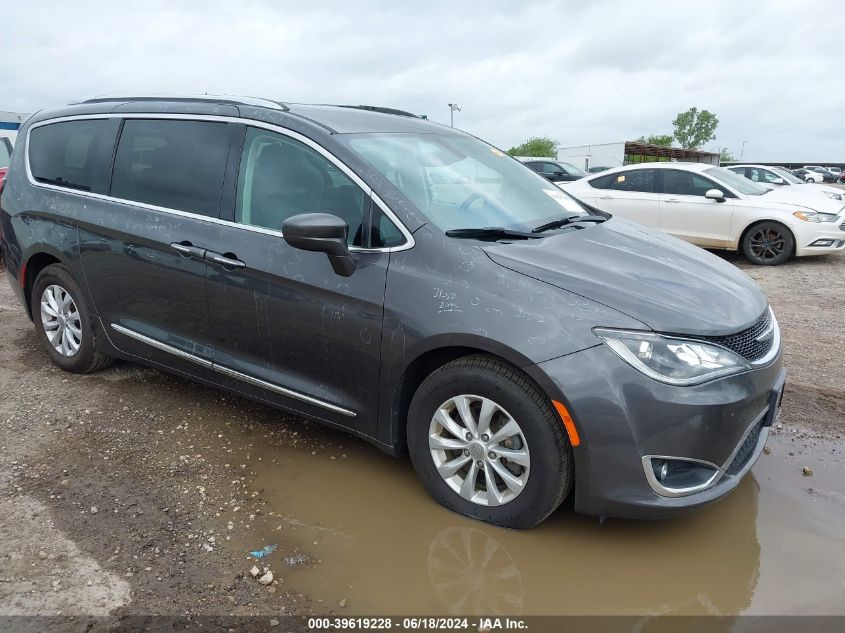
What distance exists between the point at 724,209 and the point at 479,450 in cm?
781

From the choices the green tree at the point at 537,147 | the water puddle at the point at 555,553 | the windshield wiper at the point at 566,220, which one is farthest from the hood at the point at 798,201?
the green tree at the point at 537,147

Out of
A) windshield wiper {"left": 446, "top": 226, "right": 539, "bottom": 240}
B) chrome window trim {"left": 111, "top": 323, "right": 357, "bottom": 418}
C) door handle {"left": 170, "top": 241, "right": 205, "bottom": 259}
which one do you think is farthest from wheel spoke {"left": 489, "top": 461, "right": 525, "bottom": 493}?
door handle {"left": 170, "top": 241, "right": 205, "bottom": 259}

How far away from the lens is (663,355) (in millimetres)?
2479

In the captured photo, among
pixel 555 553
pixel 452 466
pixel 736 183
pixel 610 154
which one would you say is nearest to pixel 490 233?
pixel 452 466

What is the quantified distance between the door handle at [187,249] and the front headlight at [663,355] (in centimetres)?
208

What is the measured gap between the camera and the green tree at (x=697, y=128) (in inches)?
3944

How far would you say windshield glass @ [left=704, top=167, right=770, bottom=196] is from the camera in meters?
9.41

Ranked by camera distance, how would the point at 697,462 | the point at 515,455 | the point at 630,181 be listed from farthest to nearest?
the point at 630,181 → the point at 515,455 → the point at 697,462

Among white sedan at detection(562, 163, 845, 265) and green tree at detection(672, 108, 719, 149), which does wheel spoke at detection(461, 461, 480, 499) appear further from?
green tree at detection(672, 108, 719, 149)

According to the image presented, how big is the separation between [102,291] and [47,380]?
0.92 metres

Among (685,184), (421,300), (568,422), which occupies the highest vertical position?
(685,184)

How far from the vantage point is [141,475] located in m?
3.27

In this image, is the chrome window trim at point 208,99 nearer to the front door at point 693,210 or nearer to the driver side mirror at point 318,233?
the driver side mirror at point 318,233

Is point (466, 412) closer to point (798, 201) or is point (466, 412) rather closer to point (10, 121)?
point (798, 201)
